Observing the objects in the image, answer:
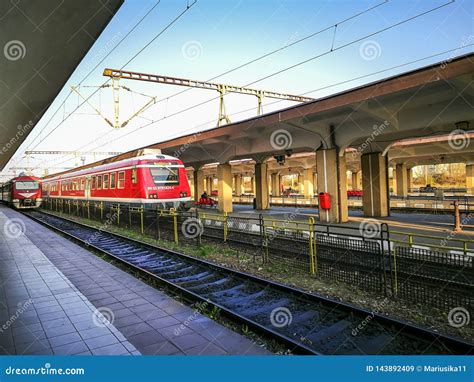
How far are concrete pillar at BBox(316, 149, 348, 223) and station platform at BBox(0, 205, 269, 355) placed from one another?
10588 mm

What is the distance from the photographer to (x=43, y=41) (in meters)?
5.56

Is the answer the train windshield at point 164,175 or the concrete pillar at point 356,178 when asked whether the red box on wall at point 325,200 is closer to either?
the train windshield at point 164,175

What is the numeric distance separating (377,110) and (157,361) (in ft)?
39.1

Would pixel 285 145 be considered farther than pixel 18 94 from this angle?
Yes

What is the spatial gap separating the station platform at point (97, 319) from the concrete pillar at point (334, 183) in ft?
34.7

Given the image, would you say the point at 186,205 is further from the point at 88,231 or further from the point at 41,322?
the point at 41,322

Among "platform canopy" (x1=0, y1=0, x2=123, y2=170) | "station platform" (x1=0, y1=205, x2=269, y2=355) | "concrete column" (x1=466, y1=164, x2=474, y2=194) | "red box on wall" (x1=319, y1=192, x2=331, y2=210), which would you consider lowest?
"station platform" (x1=0, y1=205, x2=269, y2=355)

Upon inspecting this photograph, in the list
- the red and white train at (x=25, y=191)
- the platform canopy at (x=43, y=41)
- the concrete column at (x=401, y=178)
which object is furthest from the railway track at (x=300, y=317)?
the concrete column at (x=401, y=178)

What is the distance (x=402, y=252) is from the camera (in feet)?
22.2

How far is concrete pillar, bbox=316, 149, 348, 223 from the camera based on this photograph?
51.0 feet

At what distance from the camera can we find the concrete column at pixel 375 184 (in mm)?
17891

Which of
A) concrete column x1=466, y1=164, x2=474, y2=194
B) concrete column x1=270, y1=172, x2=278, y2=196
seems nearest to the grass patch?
concrete column x1=466, y1=164, x2=474, y2=194

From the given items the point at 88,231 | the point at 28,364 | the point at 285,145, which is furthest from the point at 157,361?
the point at 285,145

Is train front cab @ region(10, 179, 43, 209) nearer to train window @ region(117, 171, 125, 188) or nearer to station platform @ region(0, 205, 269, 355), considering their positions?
train window @ region(117, 171, 125, 188)
